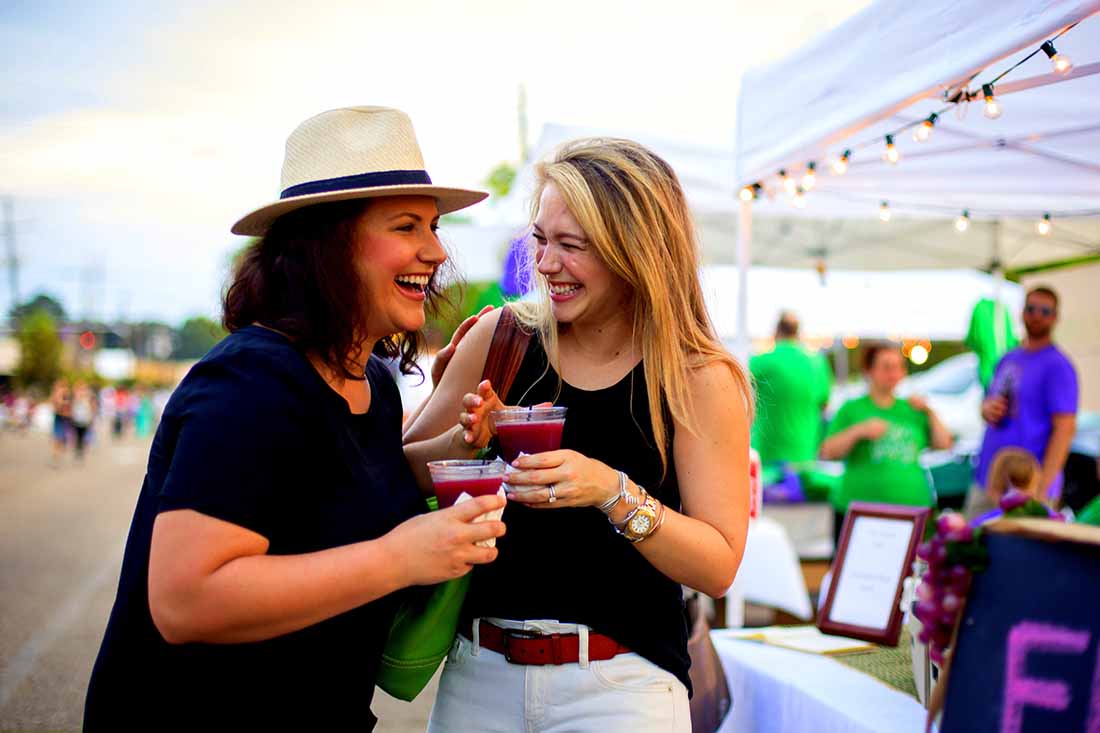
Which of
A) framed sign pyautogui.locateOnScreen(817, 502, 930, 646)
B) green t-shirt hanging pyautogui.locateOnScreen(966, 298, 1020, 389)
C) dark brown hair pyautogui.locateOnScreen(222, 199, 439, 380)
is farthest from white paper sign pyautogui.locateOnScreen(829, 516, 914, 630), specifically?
A: green t-shirt hanging pyautogui.locateOnScreen(966, 298, 1020, 389)

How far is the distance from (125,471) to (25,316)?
4424 cm

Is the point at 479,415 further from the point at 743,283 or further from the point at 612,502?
the point at 743,283

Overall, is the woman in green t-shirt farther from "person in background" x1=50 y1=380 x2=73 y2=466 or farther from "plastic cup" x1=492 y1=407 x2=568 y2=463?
"person in background" x1=50 y1=380 x2=73 y2=466

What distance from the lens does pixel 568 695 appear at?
193 cm

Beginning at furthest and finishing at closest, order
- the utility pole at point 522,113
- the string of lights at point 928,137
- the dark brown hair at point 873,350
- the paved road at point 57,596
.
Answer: the utility pole at point 522,113 < the dark brown hair at point 873,350 < the paved road at point 57,596 < the string of lights at point 928,137

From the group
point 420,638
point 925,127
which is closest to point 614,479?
point 420,638

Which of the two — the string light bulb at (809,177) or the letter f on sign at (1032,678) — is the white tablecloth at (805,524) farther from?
the letter f on sign at (1032,678)

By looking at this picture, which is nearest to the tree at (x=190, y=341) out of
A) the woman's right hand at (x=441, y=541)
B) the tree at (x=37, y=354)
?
the tree at (x=37, y=354)

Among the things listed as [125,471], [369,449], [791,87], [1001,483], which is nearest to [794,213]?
[1001,483]

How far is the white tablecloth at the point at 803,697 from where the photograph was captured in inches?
101

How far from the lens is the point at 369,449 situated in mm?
1885

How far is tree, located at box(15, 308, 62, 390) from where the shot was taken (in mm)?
52219

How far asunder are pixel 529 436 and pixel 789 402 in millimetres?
5883

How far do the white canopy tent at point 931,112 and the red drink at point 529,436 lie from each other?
61.4 inches
